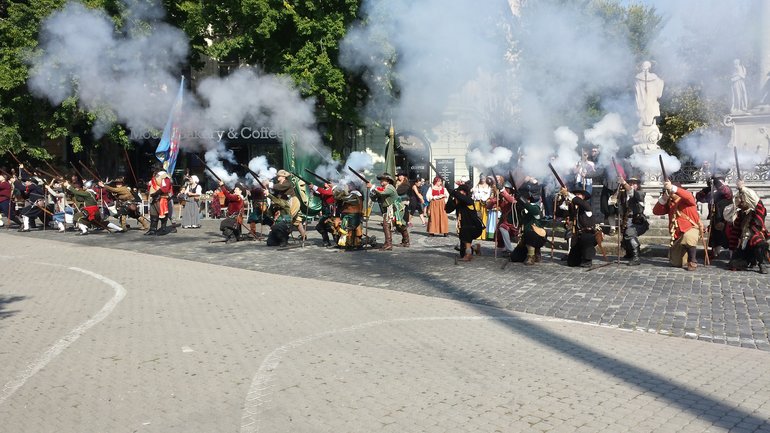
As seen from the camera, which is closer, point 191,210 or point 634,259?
point 634,259

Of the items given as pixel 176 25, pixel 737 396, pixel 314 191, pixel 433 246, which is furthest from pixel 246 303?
pixel 176 25

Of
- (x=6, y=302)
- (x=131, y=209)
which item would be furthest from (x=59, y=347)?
(x=131, y=209)

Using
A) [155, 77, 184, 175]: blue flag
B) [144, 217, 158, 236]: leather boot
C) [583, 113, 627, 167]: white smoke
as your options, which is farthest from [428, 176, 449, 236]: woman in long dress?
[155, 77, 184, 175]: blue flag

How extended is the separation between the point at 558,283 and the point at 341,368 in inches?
214

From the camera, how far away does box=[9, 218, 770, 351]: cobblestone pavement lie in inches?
312

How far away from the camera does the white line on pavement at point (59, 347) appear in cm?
560

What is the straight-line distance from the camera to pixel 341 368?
6.01 meters

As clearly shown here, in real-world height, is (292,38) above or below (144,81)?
above

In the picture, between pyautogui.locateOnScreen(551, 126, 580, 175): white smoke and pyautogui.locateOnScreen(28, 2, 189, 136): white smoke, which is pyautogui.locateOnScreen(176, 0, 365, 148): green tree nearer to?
pyautogui.locateOnScreen(28, 2, 189, 136): white smoke

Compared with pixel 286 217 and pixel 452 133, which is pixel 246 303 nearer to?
pixel 286 217

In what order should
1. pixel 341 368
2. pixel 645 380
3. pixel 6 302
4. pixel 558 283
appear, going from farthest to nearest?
pixel 558 283, pixel 6 302, pixel 341 368, pixel 645 380

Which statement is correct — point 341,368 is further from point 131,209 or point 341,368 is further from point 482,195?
point 131,209

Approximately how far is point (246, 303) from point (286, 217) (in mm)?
6689

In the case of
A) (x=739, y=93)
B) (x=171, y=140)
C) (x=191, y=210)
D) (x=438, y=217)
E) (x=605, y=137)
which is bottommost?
(x=438, y=217)
